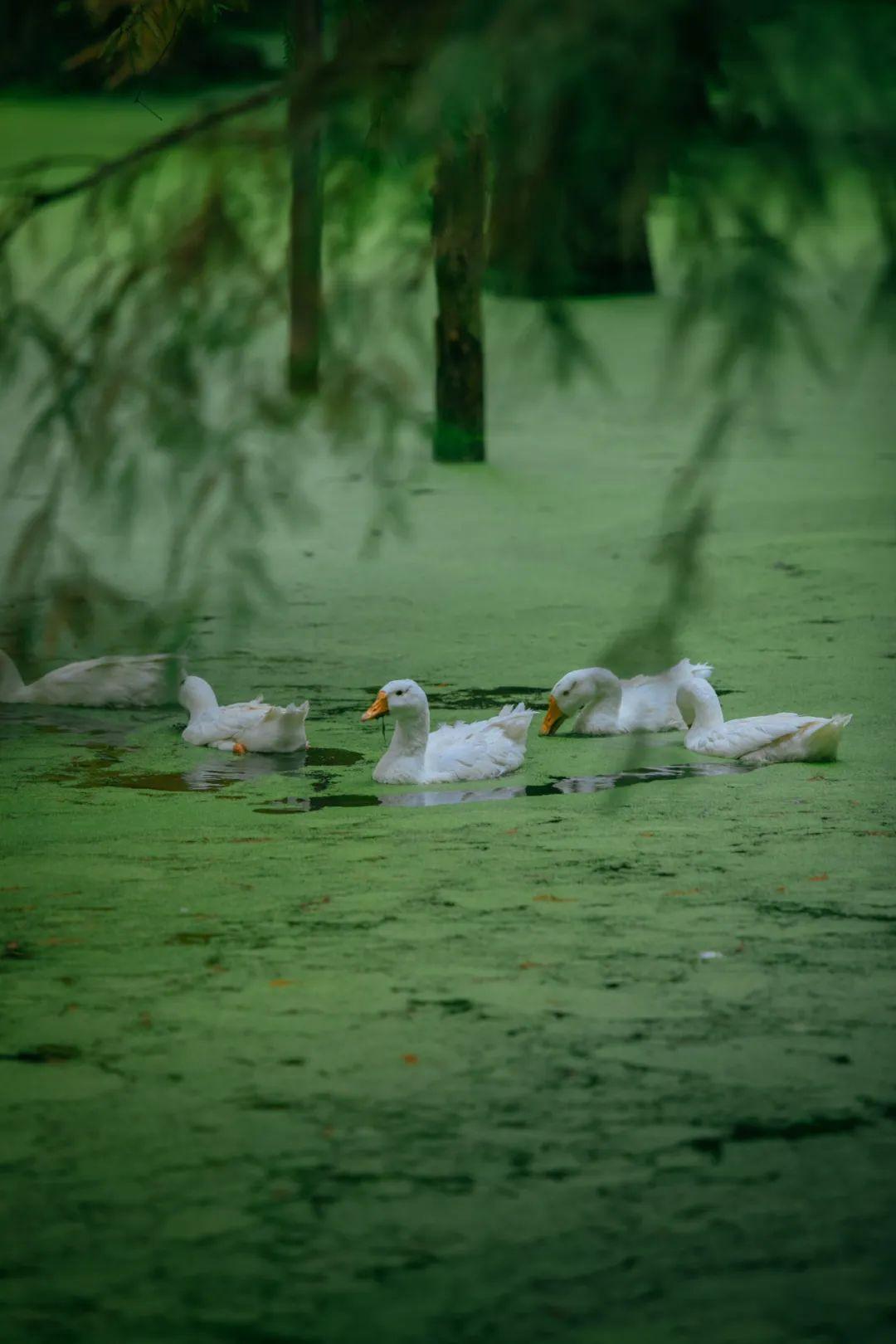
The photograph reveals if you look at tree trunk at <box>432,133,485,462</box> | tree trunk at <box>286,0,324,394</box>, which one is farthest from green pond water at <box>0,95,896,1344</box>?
tree trunk at <box>432,133,485,462</box>

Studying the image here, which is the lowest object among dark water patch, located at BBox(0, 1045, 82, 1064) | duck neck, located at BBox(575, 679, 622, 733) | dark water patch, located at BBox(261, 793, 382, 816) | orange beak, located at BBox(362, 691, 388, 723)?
dark water patch, located at BBox(0, 1045, 82, 1064)

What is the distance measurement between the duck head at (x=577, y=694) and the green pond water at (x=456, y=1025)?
0.12 m

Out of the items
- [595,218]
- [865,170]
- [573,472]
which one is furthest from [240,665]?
[865,170]

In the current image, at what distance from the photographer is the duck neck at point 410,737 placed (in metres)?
4.48

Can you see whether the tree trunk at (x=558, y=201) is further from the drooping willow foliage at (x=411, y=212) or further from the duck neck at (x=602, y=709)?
the duck neck at (x=602, y=709)

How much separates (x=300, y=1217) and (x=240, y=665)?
11.2ft

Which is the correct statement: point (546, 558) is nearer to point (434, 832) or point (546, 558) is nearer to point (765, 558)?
point (765, 558)

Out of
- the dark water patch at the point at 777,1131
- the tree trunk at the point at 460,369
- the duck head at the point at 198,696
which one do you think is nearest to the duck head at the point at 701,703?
the duck head at the point at 198,696

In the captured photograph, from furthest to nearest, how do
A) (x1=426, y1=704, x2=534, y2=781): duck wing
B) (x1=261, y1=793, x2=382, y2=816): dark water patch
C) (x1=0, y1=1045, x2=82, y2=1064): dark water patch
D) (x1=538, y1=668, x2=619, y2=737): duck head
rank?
(x1=538, y1=668, x2=619, y2=737): duck head < (x1=426, y1=704, x2=534, y2=781): duck wing < (x1=261, y1=793, x2=382, y2=816): dark water patch < (x1=0, y1=1045, x2=82, y2=1064): dark water patch

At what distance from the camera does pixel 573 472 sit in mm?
8016

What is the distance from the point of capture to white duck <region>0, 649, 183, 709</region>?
5199 mm

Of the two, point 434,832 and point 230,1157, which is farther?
point 434,832

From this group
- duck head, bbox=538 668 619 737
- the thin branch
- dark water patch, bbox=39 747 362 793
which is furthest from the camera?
duck head, bbox=538 668 619 737

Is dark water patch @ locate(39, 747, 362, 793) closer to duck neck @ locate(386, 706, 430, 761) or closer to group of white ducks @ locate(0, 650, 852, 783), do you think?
group of white ducks @ locate(0, 650, 852, 783)
